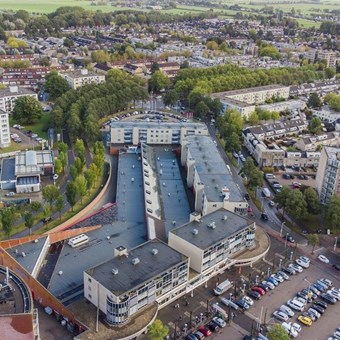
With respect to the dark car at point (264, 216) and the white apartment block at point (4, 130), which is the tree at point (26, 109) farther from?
the dark car at point (264, 216)

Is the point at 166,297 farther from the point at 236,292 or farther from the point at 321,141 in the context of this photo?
the point at 321,141

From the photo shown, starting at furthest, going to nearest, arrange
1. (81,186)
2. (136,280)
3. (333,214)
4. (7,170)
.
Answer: (7,170), (81,186), (333,214), (136,280)

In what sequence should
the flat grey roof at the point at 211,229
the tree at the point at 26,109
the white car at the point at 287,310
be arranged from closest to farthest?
1. the white car at the point at 287,310
2. the flat grey roof at the point at 211,229
3. the tree at the point at 26,109

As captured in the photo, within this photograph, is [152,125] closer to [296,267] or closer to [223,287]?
[296,267]

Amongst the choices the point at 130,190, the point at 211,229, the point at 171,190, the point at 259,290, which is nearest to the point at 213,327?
the point at 259,290

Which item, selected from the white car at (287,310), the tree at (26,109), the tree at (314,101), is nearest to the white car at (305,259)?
the white car at (287,310)

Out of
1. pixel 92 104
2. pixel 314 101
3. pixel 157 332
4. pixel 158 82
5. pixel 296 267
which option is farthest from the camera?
pixel 158 82

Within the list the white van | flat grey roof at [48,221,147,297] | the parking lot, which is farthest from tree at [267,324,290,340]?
flat grey roof at [48,221,147,297]
